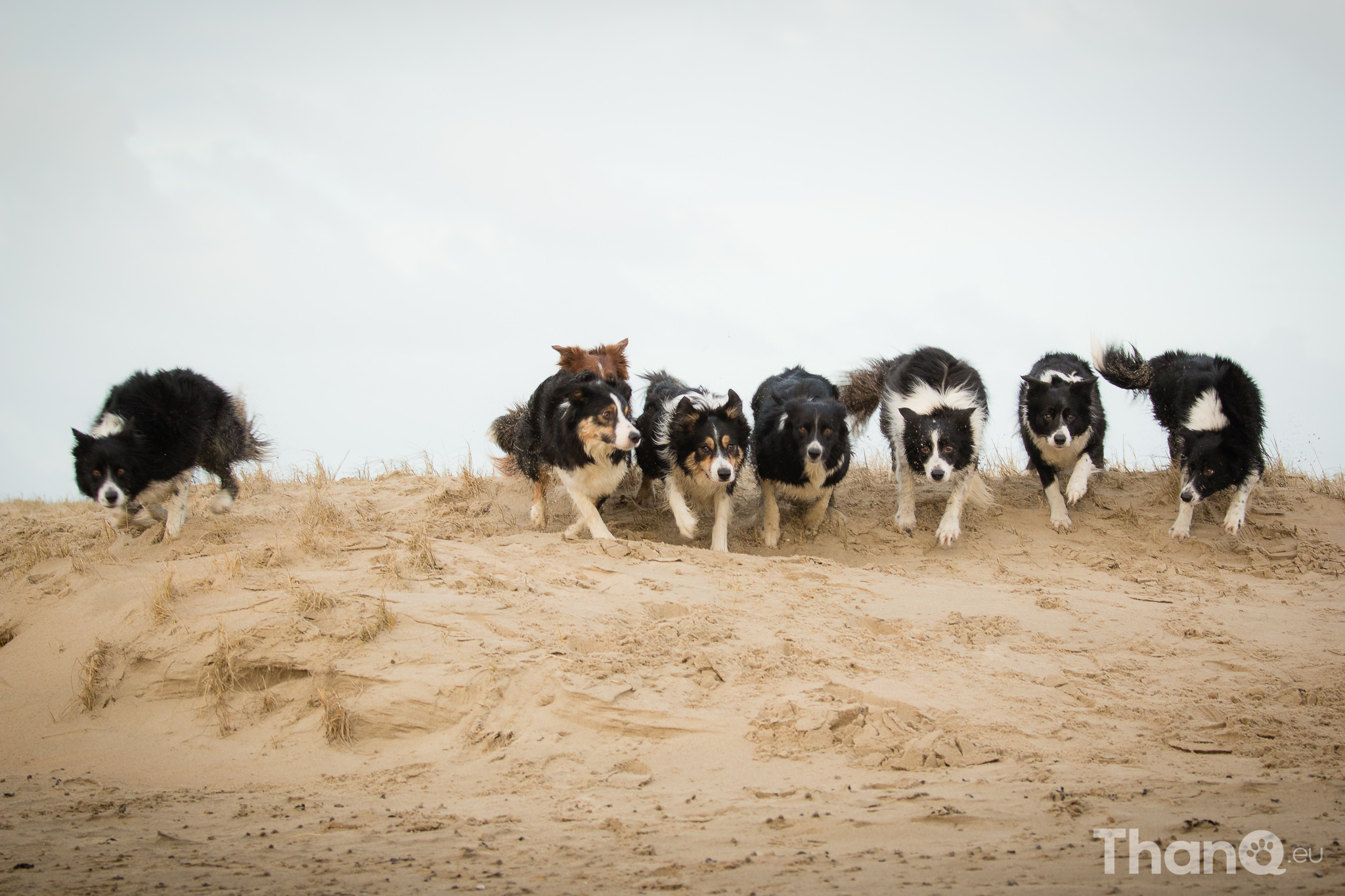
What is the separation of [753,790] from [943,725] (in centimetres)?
120

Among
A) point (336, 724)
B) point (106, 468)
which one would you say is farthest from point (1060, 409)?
point (106, 468)

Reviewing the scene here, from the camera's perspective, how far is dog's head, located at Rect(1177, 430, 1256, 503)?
8.87m

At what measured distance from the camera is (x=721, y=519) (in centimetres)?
850

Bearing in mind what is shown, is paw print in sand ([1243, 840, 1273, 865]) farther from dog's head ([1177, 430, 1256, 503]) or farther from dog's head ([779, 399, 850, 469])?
dog's head ([1177, 430, 1256, 503])

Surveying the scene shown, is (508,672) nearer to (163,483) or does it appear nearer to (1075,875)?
(1075,875)

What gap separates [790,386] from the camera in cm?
950

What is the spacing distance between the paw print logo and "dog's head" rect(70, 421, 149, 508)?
8733mm

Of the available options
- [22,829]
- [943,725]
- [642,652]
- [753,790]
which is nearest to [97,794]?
[22,829]

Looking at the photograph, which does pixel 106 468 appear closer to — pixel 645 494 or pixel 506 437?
pixel 506 437

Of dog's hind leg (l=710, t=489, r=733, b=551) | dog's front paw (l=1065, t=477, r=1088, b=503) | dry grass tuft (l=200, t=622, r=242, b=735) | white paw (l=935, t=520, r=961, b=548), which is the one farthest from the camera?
dog's front paw (l=1065, t=477, r=1088, b=503)

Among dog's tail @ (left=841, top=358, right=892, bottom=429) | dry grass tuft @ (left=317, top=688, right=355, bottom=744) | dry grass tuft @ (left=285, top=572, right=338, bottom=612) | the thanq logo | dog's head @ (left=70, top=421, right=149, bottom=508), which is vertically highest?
dog's tail @ (left=841, top=358, right=892, bottom=429)

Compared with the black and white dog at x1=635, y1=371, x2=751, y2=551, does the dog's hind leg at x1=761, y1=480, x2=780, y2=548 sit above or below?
below

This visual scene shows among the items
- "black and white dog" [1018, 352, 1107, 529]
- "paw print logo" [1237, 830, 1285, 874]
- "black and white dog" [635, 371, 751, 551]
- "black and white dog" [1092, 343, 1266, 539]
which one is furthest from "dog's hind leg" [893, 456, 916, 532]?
"paw print logo" [1237, 830, 1285, 874]

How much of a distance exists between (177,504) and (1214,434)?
10.4 m
